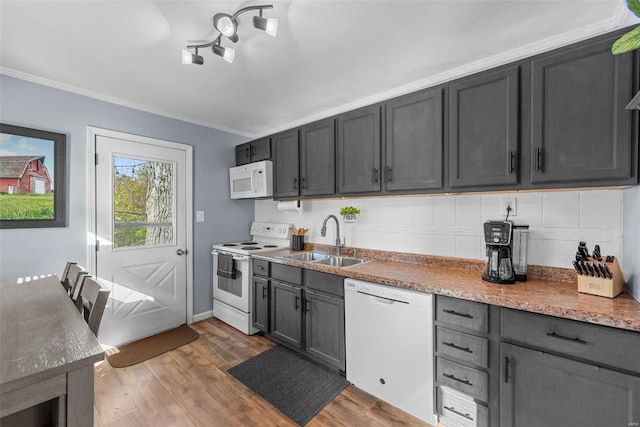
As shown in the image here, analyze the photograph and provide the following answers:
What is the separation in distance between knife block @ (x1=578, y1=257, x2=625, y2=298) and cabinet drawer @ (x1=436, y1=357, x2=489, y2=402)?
0.71 meters

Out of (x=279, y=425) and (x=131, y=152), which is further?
(x=131, y=152)

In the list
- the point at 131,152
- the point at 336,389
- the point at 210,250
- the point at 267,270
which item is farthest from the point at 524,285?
the point at 131,152

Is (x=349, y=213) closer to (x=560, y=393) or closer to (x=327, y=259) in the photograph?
(x=327, y=259)

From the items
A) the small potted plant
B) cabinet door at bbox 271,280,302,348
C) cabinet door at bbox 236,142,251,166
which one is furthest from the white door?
the small potted plant

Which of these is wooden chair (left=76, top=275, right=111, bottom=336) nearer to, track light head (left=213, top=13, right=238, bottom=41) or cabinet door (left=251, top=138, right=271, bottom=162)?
track light head (left=213, top=13, right=238, bottom=41)

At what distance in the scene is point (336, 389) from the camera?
6.78ft

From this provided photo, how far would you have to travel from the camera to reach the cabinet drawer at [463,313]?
4.87 feet

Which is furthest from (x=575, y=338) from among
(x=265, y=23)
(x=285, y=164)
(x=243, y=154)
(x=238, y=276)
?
(x=243, y=154)

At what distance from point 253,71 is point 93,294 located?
182 cm

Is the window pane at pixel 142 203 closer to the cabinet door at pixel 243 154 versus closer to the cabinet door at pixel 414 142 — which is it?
the cabinet door at pixel 243 154

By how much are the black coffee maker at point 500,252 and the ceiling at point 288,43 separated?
1.18 m

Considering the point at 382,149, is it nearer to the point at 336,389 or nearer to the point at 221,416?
the point at 336,389

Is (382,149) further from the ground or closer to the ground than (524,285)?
further from the ground

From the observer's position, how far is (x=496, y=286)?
164 cm
